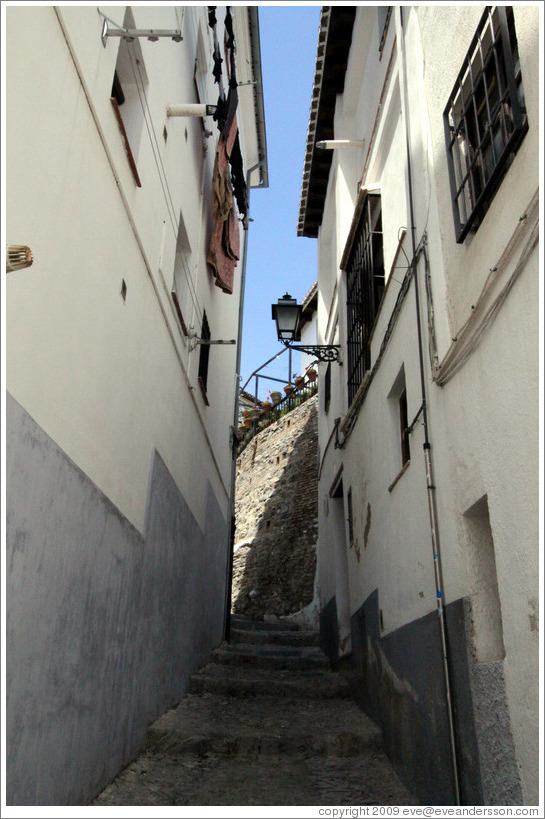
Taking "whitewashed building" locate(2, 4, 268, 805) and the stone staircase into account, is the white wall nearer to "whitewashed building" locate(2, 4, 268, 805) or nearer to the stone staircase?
"whitewashed building" locate(2, 4, 268, 805)

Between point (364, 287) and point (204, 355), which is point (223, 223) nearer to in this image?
point (204, 355)

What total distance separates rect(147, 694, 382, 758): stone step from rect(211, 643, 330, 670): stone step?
5.53 ft

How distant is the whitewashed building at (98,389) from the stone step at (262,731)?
0.26 m

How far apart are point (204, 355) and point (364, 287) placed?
102 inches

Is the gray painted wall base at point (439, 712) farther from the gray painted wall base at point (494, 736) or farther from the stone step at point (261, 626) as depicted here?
the stone step at point (261, 626)

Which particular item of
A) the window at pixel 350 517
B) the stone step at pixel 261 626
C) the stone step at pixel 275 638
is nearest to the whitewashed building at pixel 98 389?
the window at pixel 350 517

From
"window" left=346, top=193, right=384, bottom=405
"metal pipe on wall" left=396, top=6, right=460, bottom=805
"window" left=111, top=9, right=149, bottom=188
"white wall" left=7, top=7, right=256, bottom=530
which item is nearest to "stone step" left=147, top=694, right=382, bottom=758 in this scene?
"white wall" left=7, top=7, right=256, bottom=530

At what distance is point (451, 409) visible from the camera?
14.1 ft

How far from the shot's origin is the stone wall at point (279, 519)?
47.7 ft

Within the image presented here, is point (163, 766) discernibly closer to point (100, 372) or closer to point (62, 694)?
point (62, 694)

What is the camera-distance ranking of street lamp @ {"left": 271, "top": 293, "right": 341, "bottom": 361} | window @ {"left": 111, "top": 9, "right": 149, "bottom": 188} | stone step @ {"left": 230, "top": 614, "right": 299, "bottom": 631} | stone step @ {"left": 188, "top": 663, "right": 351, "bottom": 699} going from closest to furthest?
window @ {"left": 111, "top": 9, "right": 149, "bottom": 188} → stone step @ {"left": 188, "top": 663, "right": 351, "bottom": 699} → street lamp @ {"left": 271, "top": 293, "right": 341, "bottom": 361} → stone step @ {"left": 230, "top": 614, "right": 299, "bottom": 631}

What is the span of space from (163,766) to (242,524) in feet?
42.4

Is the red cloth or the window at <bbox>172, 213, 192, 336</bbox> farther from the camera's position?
the red cloth

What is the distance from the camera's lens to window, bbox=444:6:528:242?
3.47m
